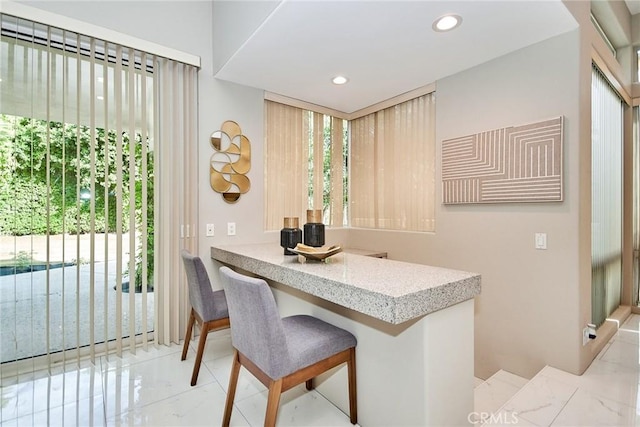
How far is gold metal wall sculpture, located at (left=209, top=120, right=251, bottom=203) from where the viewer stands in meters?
2.89

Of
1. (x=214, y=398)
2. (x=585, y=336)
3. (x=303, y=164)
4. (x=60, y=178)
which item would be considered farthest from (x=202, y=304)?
(x=585, y=336)

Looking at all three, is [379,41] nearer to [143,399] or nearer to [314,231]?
[314,231]

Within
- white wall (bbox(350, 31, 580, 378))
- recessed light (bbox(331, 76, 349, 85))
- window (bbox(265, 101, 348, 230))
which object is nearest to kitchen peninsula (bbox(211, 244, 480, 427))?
white wall (bbox(350, 31, 580, 378))

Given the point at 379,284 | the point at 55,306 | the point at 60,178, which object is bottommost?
the point at 55,306

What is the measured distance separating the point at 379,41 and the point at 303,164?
165 cm

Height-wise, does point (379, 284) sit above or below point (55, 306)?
above

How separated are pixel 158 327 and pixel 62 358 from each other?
0.63m

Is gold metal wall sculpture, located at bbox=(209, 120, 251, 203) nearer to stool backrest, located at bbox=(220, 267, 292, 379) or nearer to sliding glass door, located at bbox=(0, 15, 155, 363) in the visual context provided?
sliding glass door, located at bbox=(0, 15, 155, 363)

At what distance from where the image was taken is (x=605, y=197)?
2.72 m

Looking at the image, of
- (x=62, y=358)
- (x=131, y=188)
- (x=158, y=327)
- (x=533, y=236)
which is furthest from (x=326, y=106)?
(x=62, y=358)

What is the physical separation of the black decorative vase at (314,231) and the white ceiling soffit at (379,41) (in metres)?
1.26

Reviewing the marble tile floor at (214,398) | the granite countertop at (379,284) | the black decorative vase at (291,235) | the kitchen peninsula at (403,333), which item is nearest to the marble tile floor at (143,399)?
the marble tile floor at (214,398)

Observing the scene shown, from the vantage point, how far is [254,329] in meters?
1.41

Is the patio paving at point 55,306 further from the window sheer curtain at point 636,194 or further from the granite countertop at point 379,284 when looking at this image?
the window sheer curtain at point 636,194
